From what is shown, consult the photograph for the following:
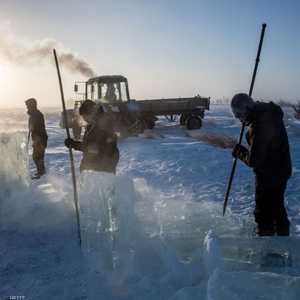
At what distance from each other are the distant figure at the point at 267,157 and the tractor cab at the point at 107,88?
1362 centimetres

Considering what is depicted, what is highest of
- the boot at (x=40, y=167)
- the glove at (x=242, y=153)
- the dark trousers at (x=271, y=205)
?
the glove at (x=242, y=153)

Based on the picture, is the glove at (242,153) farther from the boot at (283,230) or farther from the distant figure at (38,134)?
the distant figure at (38,134)

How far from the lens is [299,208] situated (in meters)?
5.68

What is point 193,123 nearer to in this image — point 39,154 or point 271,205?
point 39,154

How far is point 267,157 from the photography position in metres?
3.79

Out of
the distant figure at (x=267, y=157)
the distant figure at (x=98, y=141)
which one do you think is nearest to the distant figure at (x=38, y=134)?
the distant figure at (x=98, y=141)

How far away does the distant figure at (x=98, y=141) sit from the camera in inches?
180

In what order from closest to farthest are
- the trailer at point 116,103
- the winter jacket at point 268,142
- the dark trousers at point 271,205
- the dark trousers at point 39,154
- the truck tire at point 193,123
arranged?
1. the winter jacket at point 268,142
2. the dark trousers at point 271,205
3. the dark trousers at point 39,154
4. the trailer at point 116,103
5. the truck tire at point 193,123

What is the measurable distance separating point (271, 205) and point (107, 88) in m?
14.1

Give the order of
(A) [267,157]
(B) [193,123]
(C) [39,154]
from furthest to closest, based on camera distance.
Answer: (B) [193,123]
(C) [39,154]
(A) [267,157]

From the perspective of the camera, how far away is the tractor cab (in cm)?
1700

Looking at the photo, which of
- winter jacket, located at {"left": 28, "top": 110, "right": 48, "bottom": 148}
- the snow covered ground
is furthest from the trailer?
the snow covered ground

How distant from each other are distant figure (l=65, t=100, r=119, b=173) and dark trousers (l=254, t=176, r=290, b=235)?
175cm

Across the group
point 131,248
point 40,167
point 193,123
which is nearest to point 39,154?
point 40,167
